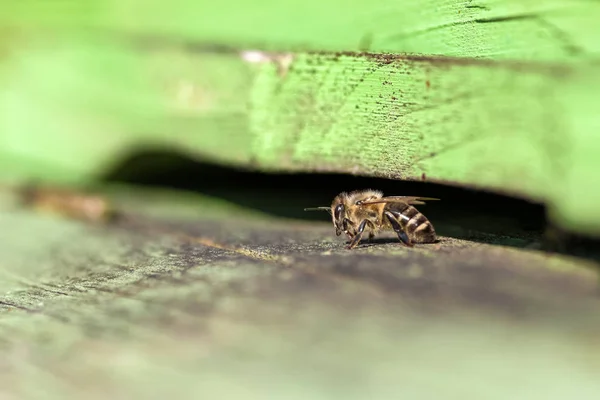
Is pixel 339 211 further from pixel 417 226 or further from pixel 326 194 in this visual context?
pixel 417 226

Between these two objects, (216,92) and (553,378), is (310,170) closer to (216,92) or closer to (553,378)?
(216,92)

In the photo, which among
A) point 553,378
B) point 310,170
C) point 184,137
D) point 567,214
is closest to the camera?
point 553,378

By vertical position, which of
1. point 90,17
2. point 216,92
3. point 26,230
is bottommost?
point 26,230

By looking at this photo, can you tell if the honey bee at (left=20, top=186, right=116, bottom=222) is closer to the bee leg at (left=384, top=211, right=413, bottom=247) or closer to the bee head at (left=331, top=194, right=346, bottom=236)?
the bee head at (left=331, top=194, right=346, bottom=236)

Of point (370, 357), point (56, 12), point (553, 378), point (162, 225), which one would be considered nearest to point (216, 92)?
point (162, 225)

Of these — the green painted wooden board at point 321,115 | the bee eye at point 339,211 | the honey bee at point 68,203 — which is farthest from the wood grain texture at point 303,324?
the honey bee at point 68,203

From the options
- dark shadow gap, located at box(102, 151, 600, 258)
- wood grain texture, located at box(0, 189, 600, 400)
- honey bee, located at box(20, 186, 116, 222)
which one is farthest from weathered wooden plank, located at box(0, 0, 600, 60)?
honey bee, located at box(20, 186, 116, 222)
